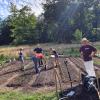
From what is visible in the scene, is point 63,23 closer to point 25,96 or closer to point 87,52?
point 25,96

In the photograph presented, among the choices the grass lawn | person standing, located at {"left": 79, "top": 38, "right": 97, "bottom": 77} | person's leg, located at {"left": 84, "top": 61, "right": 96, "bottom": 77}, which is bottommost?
the grass lawn

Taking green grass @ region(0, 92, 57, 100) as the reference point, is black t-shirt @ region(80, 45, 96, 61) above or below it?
above

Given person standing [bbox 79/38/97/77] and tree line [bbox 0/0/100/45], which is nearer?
person standing [bbox 79/38/97/77]

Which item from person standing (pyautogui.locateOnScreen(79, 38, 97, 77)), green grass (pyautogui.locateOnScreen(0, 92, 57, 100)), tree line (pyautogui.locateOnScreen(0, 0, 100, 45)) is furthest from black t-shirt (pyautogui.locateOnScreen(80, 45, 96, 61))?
tree line (pyautogui.locateOnScreen(0, 0, 100, 45))

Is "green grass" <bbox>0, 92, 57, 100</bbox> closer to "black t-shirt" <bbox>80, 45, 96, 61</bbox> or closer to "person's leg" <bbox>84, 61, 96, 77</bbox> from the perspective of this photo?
"person's leg" <bbox>84, 61, 96, 77</bbox>

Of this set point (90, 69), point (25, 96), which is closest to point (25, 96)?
point (25, 96)

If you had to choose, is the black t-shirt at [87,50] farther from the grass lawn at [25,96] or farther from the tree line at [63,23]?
the tree line at [63,23]

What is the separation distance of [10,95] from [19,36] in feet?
154

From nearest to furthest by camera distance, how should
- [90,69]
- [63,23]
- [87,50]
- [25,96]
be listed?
[90,69] → [87,50] → [25,96] → [63,23]

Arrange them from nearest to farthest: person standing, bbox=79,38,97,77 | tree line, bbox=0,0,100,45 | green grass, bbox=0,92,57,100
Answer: person standing, bbox=79,38,97,77 → green grass, bbox=0,92,57,100 → tree line, bbox=0,0,100,45

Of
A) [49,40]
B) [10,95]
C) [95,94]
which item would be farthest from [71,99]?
[49,40]

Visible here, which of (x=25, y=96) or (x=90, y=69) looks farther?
(x=25, y=96)

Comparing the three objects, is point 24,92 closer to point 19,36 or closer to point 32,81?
point 32,81

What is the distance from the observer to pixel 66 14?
224ft
